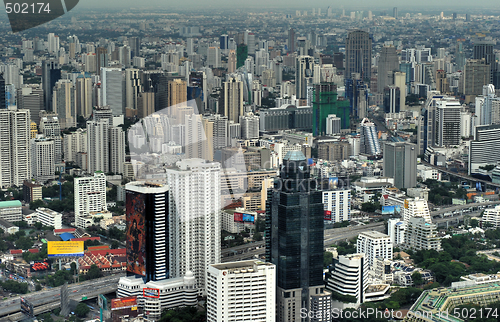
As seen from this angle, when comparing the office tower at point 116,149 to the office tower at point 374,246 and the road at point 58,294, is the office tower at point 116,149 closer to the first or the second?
the road at point 58,294

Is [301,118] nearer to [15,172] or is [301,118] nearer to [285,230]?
[15,172]

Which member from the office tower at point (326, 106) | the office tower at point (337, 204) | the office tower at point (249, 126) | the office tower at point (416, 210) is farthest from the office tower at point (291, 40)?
the office tower at point (416, 210)

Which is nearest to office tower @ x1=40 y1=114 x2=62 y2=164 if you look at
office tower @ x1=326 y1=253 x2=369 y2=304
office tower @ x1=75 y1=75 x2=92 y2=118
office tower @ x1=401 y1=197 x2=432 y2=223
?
office tower @ x1=75 y1=75 x2=92 y2=118

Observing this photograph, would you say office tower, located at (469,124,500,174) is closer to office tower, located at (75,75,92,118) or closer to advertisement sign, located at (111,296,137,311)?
office tower, located at (75,75,92,118)

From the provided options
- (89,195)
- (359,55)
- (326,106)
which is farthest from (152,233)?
(359,55)

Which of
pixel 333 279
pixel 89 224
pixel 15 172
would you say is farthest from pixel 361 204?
pixel 15 172
